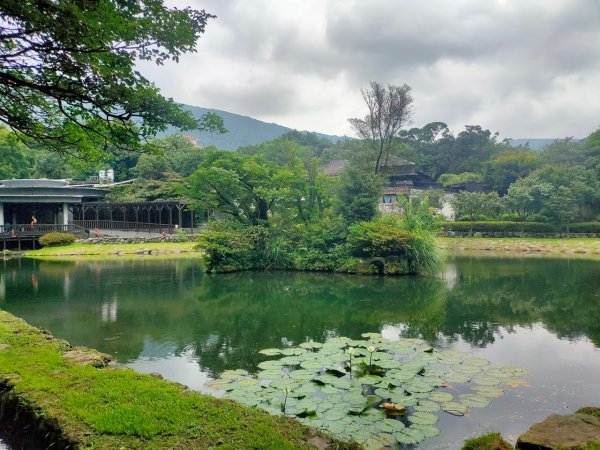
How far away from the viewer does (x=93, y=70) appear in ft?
14.6

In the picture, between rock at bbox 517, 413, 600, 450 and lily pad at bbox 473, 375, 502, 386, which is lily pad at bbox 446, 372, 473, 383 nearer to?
lily pad at bbox 473, 375, 502, 386

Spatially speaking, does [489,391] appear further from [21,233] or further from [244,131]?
[244,131]

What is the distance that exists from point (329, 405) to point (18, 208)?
36.2 metres

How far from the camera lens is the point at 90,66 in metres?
4.43

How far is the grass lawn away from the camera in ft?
85.9

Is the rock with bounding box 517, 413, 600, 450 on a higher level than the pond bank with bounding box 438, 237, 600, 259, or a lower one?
higher

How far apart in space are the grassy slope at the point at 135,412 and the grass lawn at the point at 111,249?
2067cm

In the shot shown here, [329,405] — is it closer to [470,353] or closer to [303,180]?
[470,353]

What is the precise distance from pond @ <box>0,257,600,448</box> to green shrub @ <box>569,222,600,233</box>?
13.0m

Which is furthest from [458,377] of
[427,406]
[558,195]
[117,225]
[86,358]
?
[117,225]

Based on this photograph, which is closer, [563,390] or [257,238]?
[563,390]

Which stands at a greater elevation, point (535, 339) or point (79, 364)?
point (79, 364)

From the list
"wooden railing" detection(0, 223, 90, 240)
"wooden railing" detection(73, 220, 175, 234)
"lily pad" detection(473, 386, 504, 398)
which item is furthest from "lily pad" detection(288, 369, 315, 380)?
"wooden railing" detection(73, 220, 175, 234)

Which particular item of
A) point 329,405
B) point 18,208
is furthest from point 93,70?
point 18,208
